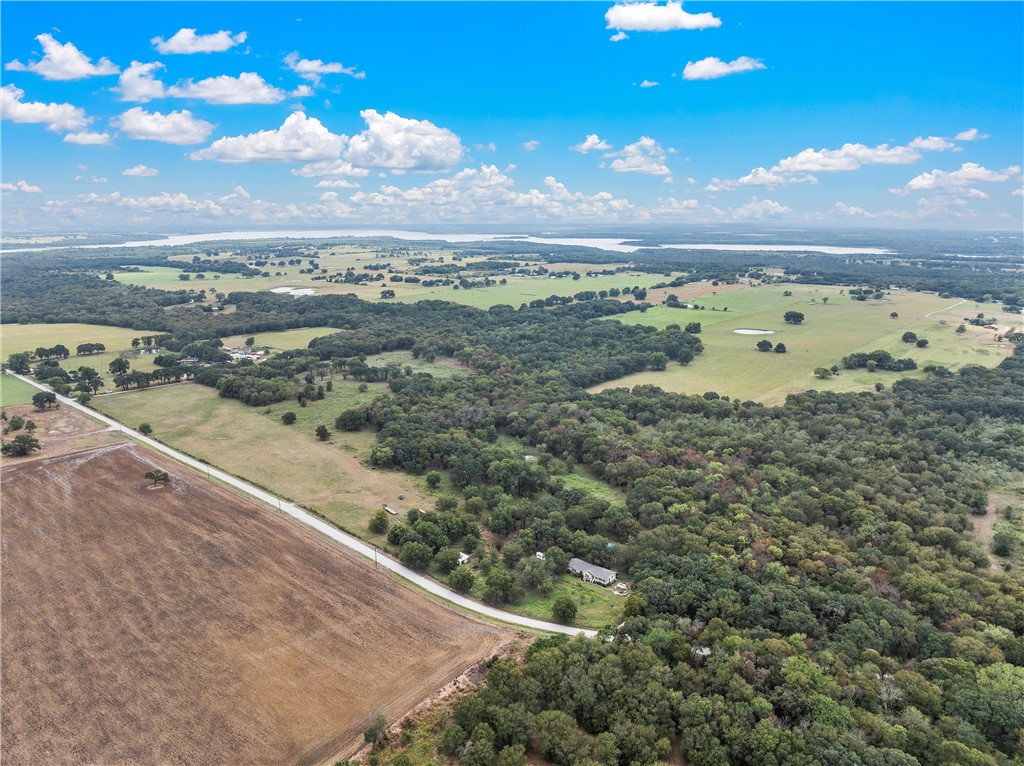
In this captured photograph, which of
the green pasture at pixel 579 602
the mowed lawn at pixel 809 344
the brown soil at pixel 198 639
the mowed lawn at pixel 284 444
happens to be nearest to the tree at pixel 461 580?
the green pasture at pixel 579 602

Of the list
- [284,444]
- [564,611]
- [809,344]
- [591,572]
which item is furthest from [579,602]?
[809,344]

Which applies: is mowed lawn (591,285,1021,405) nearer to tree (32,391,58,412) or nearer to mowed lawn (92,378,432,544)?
mowed lawn (92,378,432,544)

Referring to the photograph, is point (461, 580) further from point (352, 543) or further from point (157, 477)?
point (157, 477)

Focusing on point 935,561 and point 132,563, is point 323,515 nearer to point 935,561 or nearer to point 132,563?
point 132,563

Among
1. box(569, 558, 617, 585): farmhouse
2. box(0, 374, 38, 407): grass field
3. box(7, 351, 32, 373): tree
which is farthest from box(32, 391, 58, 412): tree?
box(569, 558, 617, 585): farmhouse

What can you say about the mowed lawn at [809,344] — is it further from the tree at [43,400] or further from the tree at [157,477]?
the tree at [43,400]

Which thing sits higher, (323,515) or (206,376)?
(206,376)

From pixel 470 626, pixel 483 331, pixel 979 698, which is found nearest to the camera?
pixel 979 698

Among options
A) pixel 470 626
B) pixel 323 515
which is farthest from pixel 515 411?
pixel 470 626
